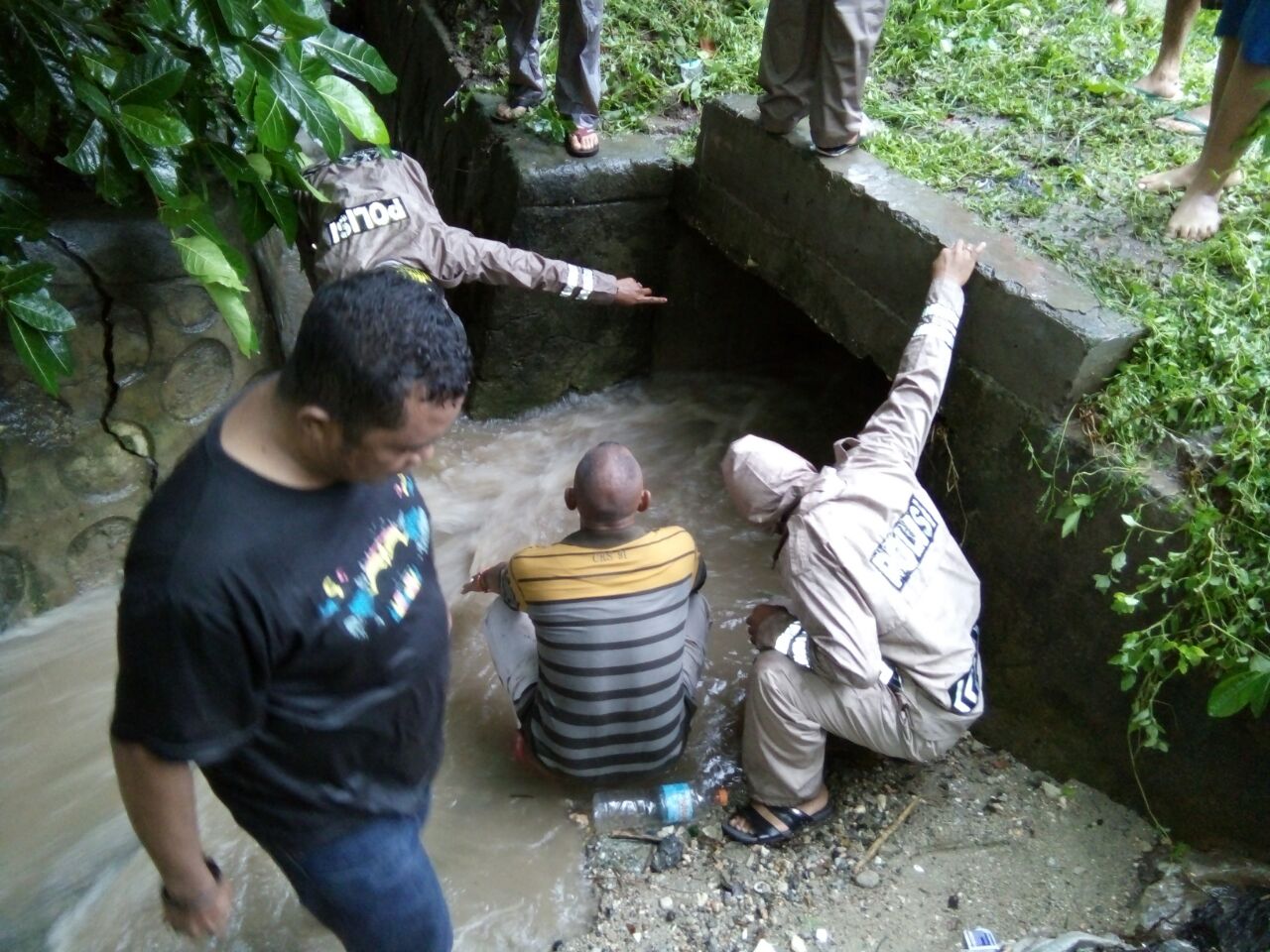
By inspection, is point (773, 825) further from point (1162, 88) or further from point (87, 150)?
point (1162, 88)

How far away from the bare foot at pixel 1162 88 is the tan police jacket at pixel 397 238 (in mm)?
2550

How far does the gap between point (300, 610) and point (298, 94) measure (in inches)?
77.7

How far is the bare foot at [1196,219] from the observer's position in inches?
138

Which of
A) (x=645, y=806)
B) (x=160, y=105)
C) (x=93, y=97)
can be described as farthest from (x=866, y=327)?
(x=93, y=97)

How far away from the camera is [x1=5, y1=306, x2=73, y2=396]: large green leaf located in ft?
9.90

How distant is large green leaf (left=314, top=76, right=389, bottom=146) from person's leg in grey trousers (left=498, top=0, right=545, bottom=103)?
1696mm

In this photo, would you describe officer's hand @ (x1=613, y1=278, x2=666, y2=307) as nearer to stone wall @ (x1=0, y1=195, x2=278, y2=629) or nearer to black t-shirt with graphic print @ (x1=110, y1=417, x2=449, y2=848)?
stone wall @ (x1=0, y1=195, x2=278, y2=629)

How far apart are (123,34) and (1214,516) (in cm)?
343

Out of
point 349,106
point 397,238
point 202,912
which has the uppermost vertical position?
point 349,106

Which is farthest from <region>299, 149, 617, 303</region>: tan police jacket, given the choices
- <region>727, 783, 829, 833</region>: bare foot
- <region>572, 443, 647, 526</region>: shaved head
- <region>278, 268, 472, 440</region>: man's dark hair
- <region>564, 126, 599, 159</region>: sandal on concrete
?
<region>278, 268, 472, 440</region>: man's dark hair

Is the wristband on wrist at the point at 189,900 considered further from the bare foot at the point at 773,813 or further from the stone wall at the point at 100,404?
the stone wall at the point at 100,404

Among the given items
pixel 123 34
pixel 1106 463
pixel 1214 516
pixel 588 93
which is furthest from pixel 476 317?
pixel 1214 516

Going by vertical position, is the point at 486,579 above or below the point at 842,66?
below

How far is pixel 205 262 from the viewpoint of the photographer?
3.21m
